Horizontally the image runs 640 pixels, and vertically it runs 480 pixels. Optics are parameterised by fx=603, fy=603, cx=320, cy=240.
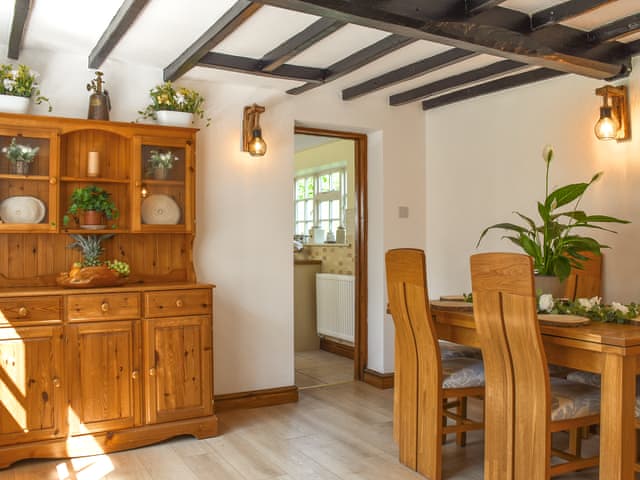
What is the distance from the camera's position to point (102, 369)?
3350 mm

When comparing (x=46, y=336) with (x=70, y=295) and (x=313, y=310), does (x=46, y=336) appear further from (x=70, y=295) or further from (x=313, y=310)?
(x=313, y=310)

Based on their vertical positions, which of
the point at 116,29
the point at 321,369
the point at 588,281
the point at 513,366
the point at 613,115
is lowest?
the point at 321,369

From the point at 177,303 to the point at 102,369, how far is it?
0.55m

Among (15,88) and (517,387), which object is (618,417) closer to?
(517,387)

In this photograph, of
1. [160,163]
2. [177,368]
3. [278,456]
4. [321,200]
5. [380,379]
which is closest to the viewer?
[278,456]

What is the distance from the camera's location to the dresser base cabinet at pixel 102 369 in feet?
10.3

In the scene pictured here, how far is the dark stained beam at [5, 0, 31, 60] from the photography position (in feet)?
9.36

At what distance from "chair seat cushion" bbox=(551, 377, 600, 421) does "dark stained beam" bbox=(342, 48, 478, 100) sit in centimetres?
187

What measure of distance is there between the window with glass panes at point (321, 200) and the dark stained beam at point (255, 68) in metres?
2.37

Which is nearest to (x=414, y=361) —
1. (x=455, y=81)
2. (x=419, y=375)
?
(x=419, y=375)

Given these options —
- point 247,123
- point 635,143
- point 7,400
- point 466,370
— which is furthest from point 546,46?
point 7,400

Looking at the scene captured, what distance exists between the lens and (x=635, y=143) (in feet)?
11.8

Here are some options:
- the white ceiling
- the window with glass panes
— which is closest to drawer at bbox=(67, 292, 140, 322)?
the white ceiling

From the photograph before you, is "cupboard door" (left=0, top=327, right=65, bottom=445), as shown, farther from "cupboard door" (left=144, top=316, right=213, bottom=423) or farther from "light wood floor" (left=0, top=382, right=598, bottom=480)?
"cupboard door" (left=144, top=316, right=213, bottom=423)
